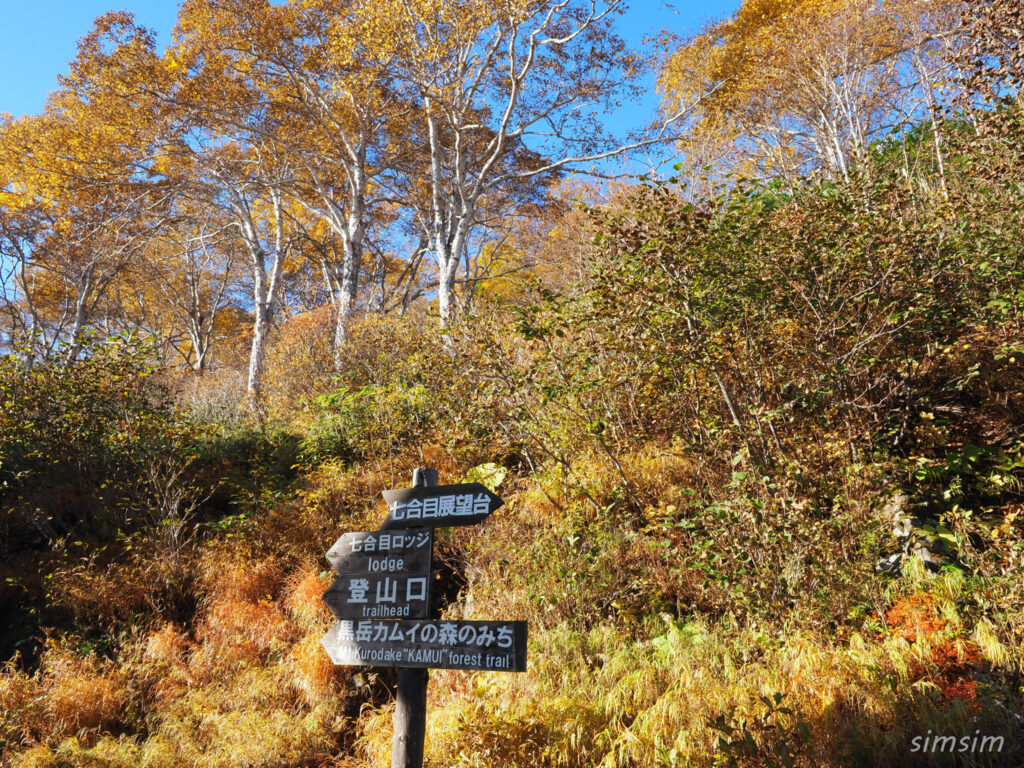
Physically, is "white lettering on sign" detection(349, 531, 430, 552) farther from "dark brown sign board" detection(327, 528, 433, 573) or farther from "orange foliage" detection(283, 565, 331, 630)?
"orange foliage" detection(283, 565, 331, 630)

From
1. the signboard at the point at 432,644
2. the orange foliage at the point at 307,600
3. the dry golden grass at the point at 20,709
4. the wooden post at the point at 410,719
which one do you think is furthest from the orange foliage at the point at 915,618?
the dry golden grass at the point at 20,709

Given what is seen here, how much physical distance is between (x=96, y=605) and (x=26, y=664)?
25.0 inches

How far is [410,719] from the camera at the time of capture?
8.63 feet

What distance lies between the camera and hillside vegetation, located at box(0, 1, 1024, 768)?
3273 mm

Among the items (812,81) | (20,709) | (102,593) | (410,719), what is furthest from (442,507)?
(812,81)

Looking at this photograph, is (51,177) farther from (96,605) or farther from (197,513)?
(96,605)

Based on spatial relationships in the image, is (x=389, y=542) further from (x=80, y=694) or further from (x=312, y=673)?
(x=80, y=694)

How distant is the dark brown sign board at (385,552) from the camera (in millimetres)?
2699

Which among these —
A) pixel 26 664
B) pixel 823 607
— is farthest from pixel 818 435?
pixel 26 664

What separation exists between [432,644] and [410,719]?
1.49 ft

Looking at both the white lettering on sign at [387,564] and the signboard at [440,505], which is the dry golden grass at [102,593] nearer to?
the white lettering on sign at [387,564]

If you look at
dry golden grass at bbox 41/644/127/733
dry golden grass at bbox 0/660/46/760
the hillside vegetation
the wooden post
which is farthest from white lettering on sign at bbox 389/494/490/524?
dry golden grass at bbox 0/660/46/760

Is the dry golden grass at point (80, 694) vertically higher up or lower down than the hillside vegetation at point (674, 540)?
lower down

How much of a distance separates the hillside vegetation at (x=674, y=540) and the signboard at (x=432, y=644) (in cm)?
110
